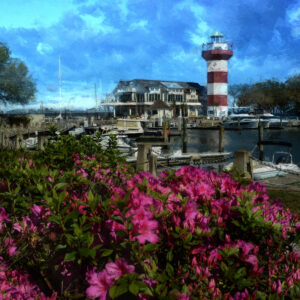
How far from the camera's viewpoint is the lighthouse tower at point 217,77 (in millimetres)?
74188

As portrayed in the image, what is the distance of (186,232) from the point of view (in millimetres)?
2312

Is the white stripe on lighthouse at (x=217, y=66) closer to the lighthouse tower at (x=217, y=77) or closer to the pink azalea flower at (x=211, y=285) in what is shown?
the lighthouse tower at (x=217, y=77)

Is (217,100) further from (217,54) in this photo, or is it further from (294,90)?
(294,90)

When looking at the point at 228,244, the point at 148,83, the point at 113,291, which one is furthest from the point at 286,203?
the point at 148,83

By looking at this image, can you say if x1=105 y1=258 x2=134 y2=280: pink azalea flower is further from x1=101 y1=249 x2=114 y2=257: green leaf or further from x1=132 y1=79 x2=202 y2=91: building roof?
x1=132 y1=79 x2=202 y2=91: building roof

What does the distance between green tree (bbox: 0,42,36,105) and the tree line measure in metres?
60.7

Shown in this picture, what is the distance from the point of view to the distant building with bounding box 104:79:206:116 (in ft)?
261

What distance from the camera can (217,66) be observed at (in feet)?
245

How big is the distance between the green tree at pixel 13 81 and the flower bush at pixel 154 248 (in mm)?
52537

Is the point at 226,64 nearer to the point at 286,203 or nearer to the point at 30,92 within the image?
the point at 30,92

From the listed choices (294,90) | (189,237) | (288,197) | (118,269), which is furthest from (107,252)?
(294,90)

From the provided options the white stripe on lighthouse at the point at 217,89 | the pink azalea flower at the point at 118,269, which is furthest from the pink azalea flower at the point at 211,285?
the white stripe on lighthouse at the point at 217,89

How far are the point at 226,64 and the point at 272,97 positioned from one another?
84.6ft

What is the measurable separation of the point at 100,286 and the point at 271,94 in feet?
329
